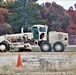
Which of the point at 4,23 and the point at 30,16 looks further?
the point at 30,16

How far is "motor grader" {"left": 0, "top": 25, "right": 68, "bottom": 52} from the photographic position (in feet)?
117

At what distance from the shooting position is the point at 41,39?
36.5m

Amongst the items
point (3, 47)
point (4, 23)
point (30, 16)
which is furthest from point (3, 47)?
point (30, 16)

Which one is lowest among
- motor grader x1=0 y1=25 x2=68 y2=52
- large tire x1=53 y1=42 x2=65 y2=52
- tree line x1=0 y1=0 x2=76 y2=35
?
large tire x1=53 y1=42 x2=65 y2=52

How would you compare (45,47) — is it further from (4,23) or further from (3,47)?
(4,23)

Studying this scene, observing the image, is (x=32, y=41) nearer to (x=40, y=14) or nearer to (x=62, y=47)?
(x=62, y=47)

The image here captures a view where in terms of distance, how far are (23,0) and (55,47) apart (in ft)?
118

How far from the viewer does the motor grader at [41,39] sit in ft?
117

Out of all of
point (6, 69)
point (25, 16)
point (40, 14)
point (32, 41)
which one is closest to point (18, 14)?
point (25, 16)

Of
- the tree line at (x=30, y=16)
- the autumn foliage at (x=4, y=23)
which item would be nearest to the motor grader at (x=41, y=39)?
the autumn foliage at (x=4, y=23)

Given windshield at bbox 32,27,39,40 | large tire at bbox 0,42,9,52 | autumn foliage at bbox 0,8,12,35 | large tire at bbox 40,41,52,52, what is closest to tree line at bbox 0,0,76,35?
autumn foliage at bbox 0,8,12,35

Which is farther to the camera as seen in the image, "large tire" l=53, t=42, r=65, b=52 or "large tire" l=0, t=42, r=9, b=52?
"large tire" l=53, t=42, r=65, b=52

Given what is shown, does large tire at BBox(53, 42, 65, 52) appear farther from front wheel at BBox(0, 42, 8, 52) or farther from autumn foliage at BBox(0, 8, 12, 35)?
autumn foliage at BBox(0, 8, 12, 35)

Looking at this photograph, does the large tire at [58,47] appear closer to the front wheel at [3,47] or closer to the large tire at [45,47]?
the large tire at [45,47]
